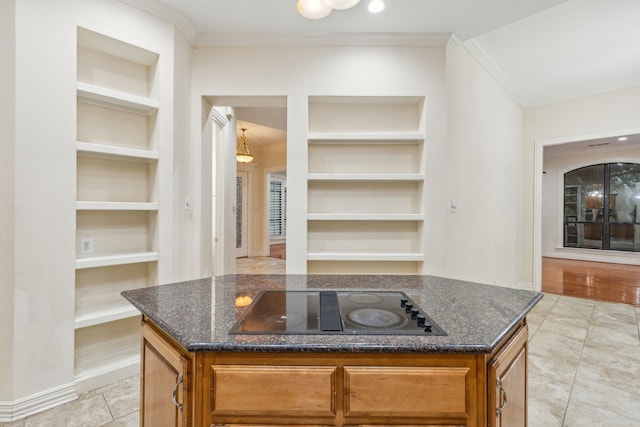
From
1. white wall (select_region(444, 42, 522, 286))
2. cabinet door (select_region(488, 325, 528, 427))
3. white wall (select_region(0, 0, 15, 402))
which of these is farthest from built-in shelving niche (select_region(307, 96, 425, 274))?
white wall (select_region(0, 0, 15, 402))

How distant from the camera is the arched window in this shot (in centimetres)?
711

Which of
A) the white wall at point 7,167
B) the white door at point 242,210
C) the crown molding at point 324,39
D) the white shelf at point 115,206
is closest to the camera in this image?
the white wall at point 7,167

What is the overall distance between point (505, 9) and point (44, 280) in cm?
367

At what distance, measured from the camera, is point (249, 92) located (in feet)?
8.67

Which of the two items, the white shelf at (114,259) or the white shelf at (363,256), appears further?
the white shelf at (363,256)

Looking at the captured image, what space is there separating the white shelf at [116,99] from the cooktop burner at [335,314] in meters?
1.76

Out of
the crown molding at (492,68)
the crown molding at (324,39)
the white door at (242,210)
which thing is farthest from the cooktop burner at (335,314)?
the white door at (242,210)

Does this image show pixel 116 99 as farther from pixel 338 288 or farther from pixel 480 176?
pixel 480 176

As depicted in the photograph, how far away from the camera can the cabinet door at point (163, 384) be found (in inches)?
36.4

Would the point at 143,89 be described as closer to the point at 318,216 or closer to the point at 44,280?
the point at 44,280

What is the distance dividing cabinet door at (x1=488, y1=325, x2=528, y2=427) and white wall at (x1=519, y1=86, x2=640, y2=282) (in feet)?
13.2

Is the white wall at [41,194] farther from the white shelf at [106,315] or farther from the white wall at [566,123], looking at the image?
the white wall at [566,123]

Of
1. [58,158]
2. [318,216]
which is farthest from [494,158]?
[58,158]

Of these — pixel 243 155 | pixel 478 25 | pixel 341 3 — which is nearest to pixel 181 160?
pixel 341 3
